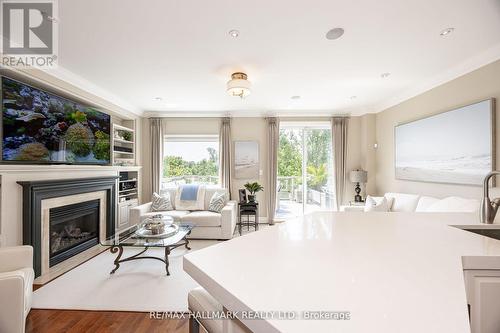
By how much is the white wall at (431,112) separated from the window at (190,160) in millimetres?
3606

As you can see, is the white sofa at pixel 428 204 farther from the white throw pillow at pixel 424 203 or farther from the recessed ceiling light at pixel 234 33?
the recessed ceiling light at pixel 234 33

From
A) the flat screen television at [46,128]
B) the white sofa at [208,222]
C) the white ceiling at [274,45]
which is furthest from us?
the white sofa at [208,222]

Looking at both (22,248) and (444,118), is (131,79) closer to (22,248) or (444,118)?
(22,248)

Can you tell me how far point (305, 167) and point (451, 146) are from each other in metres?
2.70

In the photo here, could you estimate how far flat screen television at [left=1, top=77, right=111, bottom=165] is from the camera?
2.34 m

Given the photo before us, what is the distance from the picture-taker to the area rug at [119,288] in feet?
6.94

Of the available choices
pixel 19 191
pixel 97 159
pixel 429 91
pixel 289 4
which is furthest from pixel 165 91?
pixel 429 91

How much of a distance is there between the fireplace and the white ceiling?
1876mm

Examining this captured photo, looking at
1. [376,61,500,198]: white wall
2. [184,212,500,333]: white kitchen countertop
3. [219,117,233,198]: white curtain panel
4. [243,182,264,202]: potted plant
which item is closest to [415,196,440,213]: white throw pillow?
[376,61,500,198]: white wall

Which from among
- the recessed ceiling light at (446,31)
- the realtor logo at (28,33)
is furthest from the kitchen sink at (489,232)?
the realtor logo at (28,33)

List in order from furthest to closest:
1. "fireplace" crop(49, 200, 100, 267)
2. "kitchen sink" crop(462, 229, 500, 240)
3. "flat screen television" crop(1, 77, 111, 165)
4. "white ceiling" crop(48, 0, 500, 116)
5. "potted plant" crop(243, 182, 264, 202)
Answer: "potted plant" crop(243, 182, 264, 202), "fireplace" crop(49, 200, 100, 267), "flat screen television" crop(1, 77, 111, 165), "white ceiling" crop(48, 0, 500, 116), "kitchen sink" crop(462, 229, 500, 240)

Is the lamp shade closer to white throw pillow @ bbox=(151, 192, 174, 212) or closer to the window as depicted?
the window

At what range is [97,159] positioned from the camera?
3.66 m

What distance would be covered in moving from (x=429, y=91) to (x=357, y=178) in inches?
74.1
